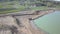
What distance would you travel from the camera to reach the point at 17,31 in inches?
251

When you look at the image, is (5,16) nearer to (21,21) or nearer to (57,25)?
(21,21)

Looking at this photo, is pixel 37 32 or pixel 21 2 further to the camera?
pixel 21 2

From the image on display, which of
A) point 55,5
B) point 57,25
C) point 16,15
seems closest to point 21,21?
point 16,15

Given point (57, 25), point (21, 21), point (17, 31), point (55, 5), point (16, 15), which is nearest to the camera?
point (17, 31)

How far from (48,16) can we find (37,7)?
2.46 ft

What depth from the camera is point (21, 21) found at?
25.8 ft

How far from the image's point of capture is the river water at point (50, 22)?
6.69 m

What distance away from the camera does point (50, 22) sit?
7816 millimetres

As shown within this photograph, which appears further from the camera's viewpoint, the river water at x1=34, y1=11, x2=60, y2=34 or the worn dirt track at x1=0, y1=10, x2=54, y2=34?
the river water at x1=34, y1=11, x2=60, y2=34

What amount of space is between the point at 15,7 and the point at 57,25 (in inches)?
94.5

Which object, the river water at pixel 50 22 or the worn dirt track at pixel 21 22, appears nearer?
the worn dirt track at pixel 21 22

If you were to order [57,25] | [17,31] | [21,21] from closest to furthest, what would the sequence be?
[17,31]
[57,25]
[21,21]

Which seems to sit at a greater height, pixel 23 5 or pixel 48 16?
pixel 23 5

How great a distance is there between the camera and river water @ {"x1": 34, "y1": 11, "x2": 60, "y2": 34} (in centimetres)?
669
